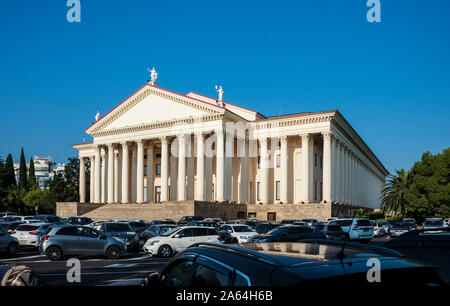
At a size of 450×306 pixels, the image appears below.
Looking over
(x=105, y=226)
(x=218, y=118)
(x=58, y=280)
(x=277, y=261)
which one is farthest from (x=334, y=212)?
(x=277, y=261)

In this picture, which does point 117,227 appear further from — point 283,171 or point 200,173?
point 283,171

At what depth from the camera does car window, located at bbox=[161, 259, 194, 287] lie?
4.16 meters

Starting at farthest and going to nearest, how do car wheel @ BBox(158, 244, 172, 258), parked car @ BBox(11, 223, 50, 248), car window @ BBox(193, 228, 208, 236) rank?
parked car @ BBox(11, 223, 50, 248)
car window @ BBox(193, 228, 208, 236)
car wheel @ BBox(158, 244, 172, 258)

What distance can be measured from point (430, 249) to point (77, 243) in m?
16.0

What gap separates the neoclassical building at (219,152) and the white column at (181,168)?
128 millimetres

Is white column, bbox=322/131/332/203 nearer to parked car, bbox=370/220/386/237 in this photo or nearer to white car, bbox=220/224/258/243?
parked car, bbox=370/220/386/237

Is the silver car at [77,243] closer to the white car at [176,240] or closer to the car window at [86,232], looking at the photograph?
the car window at [86,232]

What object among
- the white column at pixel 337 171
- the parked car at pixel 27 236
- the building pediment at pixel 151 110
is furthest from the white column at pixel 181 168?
the parked car at pixel 27 236

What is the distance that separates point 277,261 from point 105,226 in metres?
22.2

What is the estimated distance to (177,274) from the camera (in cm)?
442

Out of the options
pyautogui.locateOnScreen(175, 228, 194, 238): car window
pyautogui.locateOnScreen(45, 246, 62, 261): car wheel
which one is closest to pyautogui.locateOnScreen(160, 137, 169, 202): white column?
pyautogui.locateOnScreen(175, 228, 194, 238): car window

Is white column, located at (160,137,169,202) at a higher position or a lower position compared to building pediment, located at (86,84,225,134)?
lower

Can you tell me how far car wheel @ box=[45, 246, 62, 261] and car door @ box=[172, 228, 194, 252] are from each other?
522 centimetres
